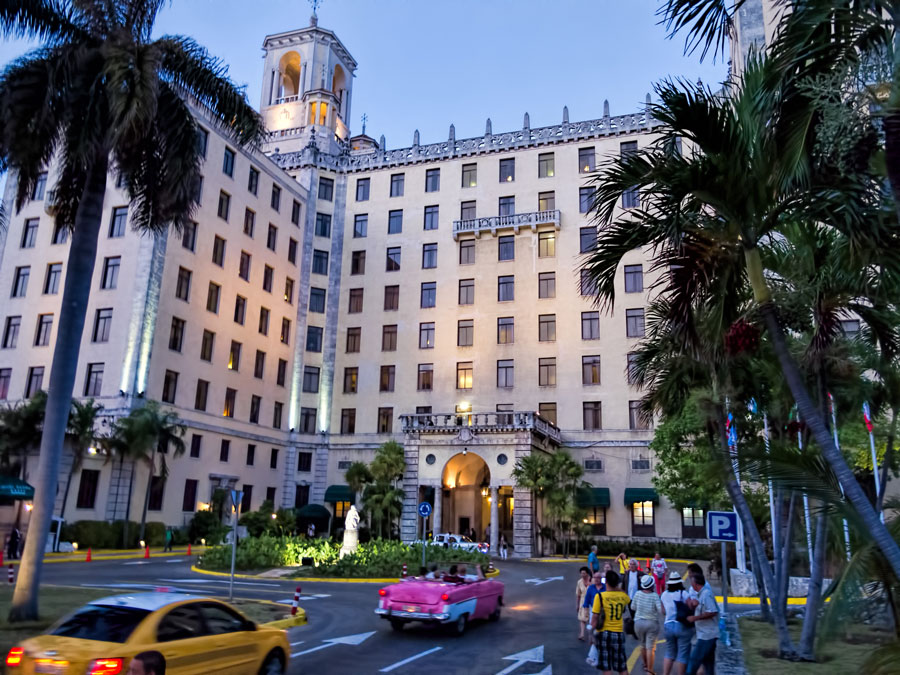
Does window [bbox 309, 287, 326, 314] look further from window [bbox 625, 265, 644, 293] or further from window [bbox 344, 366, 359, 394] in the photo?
window [bbox 625, 265, 644, 293]

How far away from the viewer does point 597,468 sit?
4766cm

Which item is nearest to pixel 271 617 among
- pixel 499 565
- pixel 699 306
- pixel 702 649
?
pixel 702 649

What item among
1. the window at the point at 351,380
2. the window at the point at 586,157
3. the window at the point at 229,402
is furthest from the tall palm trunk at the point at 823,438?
the window at the point at 351,380

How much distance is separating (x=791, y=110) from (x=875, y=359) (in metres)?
7.27

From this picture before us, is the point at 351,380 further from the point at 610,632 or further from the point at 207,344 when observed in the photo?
the point at 610,632

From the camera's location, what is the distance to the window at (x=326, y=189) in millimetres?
59031

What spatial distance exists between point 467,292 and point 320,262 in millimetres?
12855

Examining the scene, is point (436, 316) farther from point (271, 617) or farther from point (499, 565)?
point (271, 617)

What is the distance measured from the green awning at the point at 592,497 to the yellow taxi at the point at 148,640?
36.6 meters

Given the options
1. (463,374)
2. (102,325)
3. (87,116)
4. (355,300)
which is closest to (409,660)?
(87,116)

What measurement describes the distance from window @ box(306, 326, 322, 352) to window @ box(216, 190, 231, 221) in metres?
11.5

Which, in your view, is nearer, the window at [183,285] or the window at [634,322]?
the window at [183,285]

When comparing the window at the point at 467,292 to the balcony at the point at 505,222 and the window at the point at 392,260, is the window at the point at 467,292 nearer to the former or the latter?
the balcony at the point at 505,222

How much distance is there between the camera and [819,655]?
11109mm
